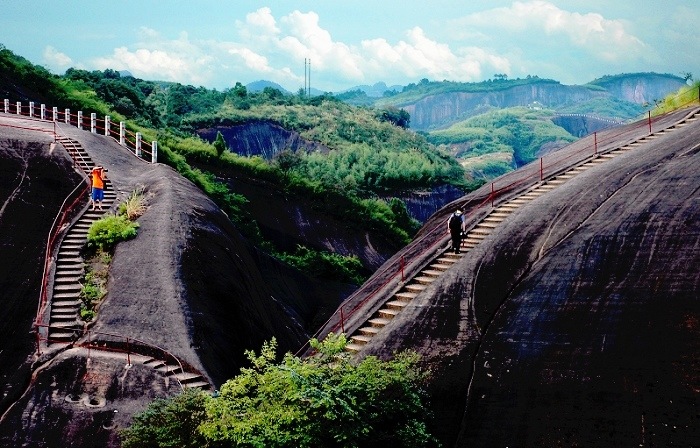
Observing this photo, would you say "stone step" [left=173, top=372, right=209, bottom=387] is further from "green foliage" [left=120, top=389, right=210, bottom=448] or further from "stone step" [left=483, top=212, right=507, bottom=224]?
"stone step" [left=483, top=212, right=507, bottom=224]

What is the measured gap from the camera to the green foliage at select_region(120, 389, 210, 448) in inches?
571

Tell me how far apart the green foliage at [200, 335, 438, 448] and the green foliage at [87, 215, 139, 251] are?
7913mm

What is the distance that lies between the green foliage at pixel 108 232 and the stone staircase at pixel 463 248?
7.01 metres

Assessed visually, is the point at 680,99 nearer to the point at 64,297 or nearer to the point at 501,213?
the point at 501,213

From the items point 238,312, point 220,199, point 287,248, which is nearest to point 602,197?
point 238,312

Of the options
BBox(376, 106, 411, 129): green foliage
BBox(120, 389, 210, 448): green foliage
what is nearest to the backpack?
BBox(120, 389, 210, 448): green foliage

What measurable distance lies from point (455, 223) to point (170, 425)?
840 centimetres

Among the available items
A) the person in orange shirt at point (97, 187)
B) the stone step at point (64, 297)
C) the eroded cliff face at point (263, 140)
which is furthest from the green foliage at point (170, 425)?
the eroded cliff face at point (263, 140)

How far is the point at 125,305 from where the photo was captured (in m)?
19.5

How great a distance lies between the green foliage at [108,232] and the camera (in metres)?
21.9

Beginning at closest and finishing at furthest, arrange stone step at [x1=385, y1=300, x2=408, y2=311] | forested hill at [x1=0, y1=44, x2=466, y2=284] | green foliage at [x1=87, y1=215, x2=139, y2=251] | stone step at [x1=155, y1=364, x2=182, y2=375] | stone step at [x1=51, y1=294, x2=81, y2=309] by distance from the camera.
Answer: stone step at [x1=155, y1=364, x2=182, y2=375]
stone step at [x1=385, y1=300, x2=408, y2=311]
stone step at [x1=51, y1=294, x2=81, y2=309]
green foliage at [x1=87, y1=215, x2=139, y2=251]
forested hill at [x1=0, y1=44, x2=466, y2=284]

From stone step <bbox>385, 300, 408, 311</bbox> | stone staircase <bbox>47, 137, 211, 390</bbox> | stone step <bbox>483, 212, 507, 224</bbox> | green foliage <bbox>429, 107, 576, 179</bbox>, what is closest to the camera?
stone staircase <bbox>47, 137, 211, 390</bbox>

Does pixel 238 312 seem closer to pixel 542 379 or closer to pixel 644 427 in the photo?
pixel 542 379

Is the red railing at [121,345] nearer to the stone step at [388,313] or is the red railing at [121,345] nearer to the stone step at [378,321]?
the stone step at [378,321]
